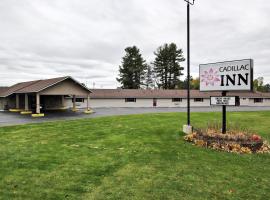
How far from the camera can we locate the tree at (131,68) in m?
67.5

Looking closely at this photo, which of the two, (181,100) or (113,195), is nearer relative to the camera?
(113,195)

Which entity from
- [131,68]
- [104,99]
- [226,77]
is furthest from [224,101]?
[131,68]

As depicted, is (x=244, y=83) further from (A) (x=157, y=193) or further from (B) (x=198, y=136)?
(A) (x=157, y=193)

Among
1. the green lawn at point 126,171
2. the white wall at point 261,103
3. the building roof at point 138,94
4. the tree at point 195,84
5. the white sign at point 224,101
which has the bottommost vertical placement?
the green lawn at point 126,171

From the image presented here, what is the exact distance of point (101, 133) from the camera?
13.6m

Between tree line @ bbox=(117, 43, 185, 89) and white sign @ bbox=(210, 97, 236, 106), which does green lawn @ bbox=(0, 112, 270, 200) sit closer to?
white sign @ bbox=(210, 97, 236, 106)

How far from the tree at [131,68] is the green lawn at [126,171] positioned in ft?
186

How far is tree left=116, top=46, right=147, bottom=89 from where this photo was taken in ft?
221

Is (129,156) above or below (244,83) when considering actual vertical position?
below

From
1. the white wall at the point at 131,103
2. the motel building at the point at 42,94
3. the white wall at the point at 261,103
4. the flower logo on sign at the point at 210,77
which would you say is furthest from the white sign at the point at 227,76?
the white wall at the point at 261,103

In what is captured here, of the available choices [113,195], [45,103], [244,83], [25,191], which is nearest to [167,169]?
[113,195]

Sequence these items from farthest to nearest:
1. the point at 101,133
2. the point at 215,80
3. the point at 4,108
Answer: the point at 4,108 < the point at 101,133 < the point at 215,80

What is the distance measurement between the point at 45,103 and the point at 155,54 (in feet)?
143

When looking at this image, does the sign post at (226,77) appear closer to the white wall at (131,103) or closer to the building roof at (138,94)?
the white wall at (131,103)
